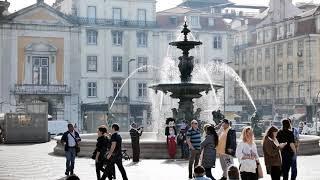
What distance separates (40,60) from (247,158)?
5193 centimetres

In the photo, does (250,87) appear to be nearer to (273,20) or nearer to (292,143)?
(273,20)

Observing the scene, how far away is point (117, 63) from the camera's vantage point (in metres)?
65.9

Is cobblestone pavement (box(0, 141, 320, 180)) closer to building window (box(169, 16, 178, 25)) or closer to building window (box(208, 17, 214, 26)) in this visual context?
building window (box(169, 16, 178, 25))

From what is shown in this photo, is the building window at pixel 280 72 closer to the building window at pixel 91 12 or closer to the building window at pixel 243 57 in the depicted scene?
the building window at pixel 243 57

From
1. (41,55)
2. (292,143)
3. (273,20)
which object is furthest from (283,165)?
(273,20)

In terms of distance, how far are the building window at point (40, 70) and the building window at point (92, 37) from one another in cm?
511

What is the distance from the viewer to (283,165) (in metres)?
14.2

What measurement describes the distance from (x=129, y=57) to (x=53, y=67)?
323 inches

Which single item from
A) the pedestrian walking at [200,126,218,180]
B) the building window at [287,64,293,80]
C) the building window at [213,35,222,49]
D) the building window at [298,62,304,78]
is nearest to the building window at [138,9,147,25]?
the building window at [213,35,222,49]

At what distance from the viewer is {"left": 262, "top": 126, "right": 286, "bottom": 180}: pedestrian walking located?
42.3ft

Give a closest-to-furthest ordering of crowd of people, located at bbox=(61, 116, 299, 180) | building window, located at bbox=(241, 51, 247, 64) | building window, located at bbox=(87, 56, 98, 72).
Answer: crowd of people, located at bbox=(61, 116, 299, 180) < building window, located at bbox=(87, 56, 98, 72) < building window, located at bbox=(241, 51, 247, 64)

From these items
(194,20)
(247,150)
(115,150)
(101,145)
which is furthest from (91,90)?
(247,150)

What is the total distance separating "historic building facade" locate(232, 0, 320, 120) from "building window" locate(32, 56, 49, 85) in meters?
27.0

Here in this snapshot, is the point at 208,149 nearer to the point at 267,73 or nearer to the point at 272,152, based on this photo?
the point at 272,152
